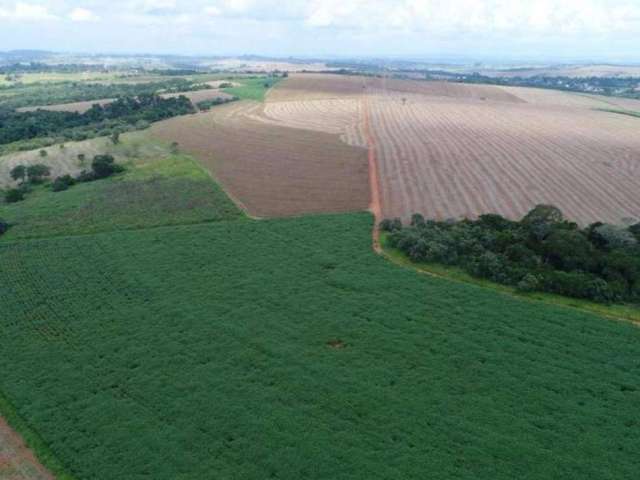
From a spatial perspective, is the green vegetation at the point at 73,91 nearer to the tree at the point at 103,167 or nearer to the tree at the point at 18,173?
the tree at the point at 18,173

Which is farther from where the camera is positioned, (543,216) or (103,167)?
(103,167)

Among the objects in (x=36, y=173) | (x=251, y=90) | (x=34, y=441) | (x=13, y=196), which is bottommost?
(x=34, y=441)

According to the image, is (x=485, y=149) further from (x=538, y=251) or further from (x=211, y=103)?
(x=211, y=103)

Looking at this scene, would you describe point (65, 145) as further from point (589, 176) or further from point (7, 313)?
point (589, 176)

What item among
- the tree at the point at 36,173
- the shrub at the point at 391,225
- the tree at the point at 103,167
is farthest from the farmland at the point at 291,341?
the tree at the point at 103,167

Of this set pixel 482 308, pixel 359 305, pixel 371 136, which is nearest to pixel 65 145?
pixel 371 136

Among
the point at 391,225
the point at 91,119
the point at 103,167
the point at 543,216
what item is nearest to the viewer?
the point at 543,216

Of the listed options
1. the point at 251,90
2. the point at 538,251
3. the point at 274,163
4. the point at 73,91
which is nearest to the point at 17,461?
the point at 538,251
